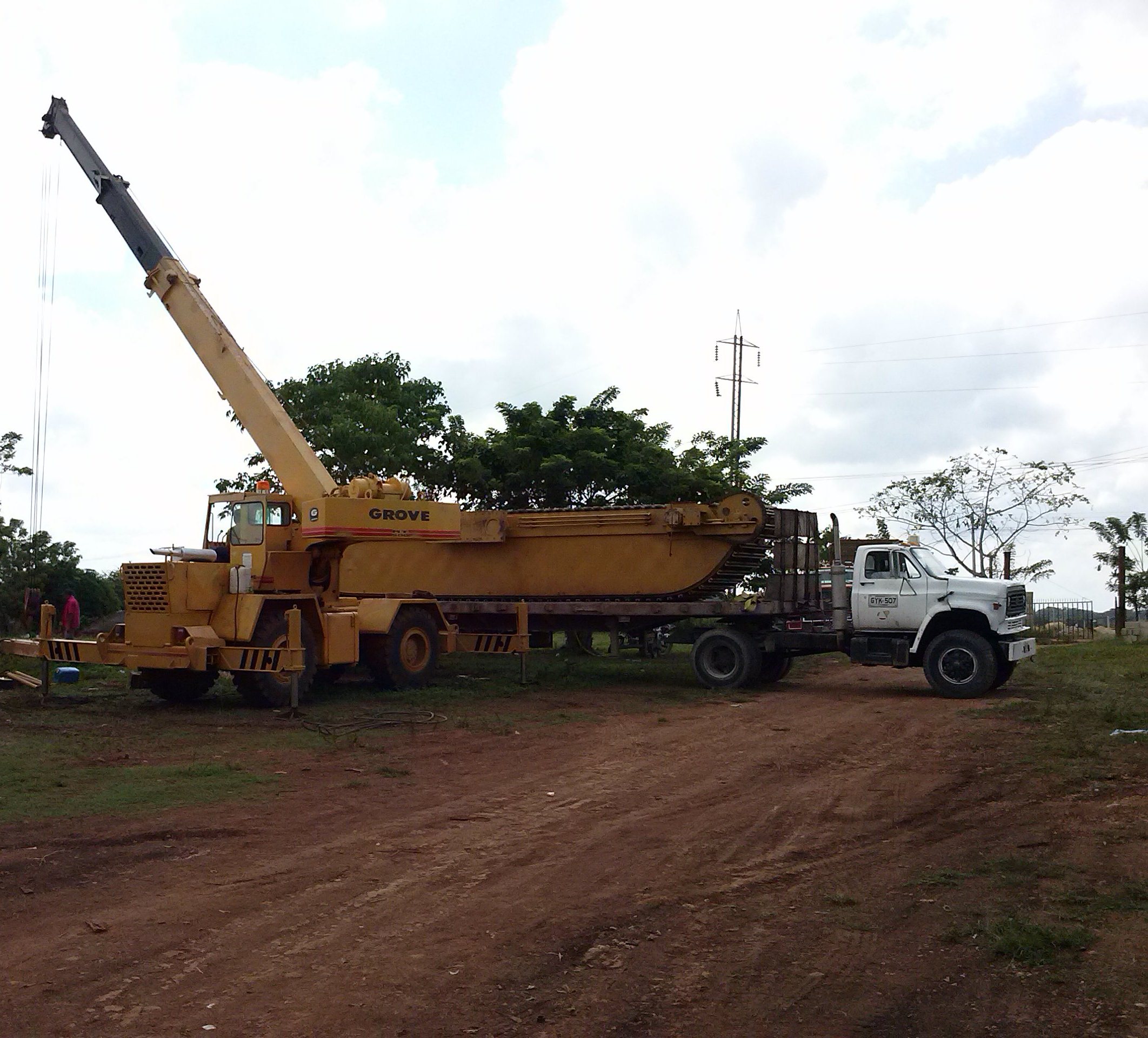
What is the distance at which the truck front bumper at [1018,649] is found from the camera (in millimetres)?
17094

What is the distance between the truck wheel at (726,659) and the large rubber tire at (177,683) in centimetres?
789

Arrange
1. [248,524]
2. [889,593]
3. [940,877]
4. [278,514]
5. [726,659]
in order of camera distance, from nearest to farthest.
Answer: [940,877]
[248,524]
[278,514]
[889,593]
[726,659]

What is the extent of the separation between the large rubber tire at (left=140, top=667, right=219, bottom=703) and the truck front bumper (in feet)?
37.7

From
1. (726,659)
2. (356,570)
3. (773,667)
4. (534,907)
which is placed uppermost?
(356,570)

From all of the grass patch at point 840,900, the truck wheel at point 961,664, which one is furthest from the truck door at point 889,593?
the grass patch at point 840,900

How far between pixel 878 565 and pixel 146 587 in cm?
1097

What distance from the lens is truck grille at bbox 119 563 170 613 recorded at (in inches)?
565

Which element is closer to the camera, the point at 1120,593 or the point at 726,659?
the point at 726,659

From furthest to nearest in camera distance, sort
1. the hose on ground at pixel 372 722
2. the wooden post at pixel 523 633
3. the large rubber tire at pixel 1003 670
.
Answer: the wooden post at pixel 523 633 < the large rubber tire at pixel 1003 670 < the hose on ground at pixel 372 722

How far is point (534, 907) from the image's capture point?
6422 millimetres

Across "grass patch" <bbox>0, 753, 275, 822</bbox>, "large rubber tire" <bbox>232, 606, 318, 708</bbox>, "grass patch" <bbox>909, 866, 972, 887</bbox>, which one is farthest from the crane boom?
"grass patch" <bbox>909, 866, 972, 887</bbox>

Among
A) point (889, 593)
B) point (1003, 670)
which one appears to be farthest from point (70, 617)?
point (1003, 670)

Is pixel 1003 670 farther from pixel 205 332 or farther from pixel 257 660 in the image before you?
pixel 205 332

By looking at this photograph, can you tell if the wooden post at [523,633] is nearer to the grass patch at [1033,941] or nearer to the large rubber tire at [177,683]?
the large rubber tire at [177,683]
